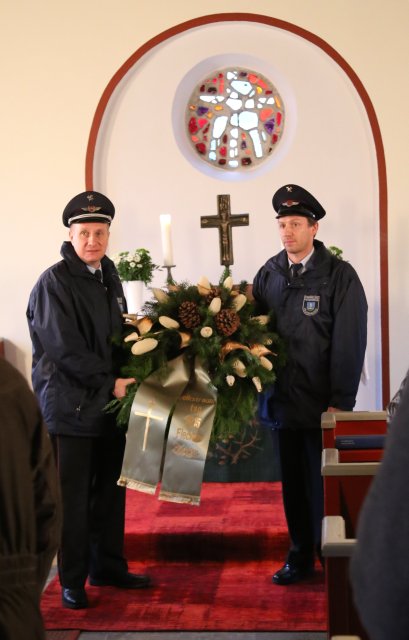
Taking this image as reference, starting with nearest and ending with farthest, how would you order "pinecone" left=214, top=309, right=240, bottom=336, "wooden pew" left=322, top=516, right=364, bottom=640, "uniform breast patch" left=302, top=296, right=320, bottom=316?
1. "wooden pew" left=322, top=516, right=364, bottom=640
2. "pinecone" left=214, top=309, right=240, bottom=336
3. "uniform breast patch" left=302, top=296, right=320, bottom=316

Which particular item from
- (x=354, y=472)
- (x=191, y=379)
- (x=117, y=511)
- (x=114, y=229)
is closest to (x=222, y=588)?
(x=117, y=511)

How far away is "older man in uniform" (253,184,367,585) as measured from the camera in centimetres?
426

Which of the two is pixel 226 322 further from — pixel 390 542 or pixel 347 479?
pixel 390 542

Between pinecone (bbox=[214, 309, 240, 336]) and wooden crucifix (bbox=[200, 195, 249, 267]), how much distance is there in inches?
84.8

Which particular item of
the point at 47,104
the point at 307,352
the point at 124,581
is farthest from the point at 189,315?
the point at 47,104

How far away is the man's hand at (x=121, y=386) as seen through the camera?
409cm

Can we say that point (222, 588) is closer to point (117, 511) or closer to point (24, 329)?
point (117, 511)

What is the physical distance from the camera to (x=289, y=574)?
443 cm

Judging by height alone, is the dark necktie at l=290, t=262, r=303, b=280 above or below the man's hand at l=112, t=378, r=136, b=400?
above

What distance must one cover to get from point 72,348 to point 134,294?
6.97 feet

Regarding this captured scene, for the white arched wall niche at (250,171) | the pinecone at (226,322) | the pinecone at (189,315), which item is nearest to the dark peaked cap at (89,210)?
the pinecone at (189,315)

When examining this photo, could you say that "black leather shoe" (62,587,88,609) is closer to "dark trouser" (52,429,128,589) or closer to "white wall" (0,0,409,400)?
"dark trouser" (52,429,128,589)

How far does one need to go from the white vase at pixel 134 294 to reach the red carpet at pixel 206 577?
1.23 meters

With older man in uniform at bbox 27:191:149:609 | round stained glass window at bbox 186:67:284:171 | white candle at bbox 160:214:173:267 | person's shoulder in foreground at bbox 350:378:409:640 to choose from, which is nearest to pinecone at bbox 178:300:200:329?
older man in uniform at bbox 27:191:149:609
